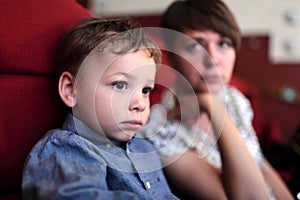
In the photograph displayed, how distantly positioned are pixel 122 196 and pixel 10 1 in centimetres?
48

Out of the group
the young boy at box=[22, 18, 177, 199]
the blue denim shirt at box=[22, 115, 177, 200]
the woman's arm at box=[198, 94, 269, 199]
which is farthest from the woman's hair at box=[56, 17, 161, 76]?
the woman's arm at box=[198, 94, 269, 199]

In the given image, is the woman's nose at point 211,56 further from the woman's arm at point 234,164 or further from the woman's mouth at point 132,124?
the woman's mouth at point 132,124

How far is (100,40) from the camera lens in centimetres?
77

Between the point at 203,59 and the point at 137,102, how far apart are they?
1.03ft

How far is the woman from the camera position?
89cm

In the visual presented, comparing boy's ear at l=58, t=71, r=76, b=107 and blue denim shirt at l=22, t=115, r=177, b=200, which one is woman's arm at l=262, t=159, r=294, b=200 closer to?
blue denim shirt at l=22, t=115, r=177, b=200

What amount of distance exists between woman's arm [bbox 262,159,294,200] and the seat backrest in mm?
555

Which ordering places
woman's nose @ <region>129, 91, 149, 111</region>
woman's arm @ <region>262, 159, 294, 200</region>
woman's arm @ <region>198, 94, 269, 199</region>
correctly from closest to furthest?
woman's nose @ <region>129, 91, 149, 111</region>
woman's arm @ <region>198, 94, 269, 199</region>
woman's arm @ <region>262, 159, 294, 200</region>

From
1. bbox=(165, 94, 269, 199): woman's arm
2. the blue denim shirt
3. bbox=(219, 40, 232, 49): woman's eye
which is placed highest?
bbox=(219, 40, 232, 49): woman's eye

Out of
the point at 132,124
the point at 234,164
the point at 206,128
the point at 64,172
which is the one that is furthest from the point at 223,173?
the point at 64,172

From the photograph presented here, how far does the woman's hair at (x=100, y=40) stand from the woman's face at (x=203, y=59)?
196mm

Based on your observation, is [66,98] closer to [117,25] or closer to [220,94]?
[117,25]

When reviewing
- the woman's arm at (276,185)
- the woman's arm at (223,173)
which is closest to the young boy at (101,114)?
the woman's arm at (223,173)

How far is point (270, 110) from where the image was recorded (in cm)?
200
